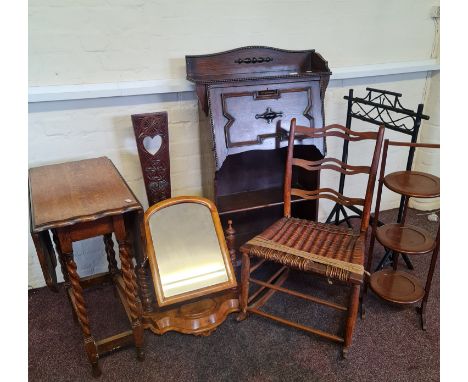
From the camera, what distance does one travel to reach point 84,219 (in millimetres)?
1449

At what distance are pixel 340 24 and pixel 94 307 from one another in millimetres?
2410

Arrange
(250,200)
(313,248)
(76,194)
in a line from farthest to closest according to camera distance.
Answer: (250,200), (313,248), (76,194)

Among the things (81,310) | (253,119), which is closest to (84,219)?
(81,310)

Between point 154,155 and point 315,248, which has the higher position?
point 154,155

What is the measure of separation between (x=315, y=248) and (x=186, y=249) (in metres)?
0.71

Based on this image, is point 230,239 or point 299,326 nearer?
point 299,326

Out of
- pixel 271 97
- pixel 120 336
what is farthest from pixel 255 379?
pixel 271 97

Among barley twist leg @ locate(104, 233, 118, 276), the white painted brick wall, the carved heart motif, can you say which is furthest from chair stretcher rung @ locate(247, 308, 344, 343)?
the white painted brick wall

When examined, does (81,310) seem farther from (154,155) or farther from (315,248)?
(315,248)

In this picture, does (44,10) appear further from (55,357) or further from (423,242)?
(423,242)

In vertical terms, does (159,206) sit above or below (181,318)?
above

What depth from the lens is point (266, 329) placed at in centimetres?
206

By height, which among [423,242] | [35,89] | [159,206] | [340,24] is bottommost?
[423,242]

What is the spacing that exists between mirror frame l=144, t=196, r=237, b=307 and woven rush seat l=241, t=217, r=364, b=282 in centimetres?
23
